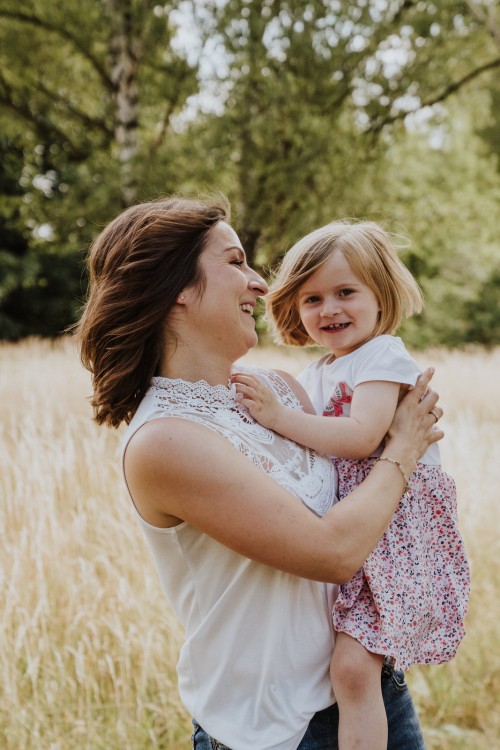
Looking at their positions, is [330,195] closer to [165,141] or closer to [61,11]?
[165,141]

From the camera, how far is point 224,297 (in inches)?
62.0

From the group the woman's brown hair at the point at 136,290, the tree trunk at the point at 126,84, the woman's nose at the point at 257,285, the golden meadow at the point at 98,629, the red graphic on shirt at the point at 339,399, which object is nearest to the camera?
the woman's brown hair at the point at 136,290

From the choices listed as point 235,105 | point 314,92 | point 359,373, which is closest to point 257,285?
A: point 359,373

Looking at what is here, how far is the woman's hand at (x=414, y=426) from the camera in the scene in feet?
5.18

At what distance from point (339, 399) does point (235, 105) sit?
1044 cm

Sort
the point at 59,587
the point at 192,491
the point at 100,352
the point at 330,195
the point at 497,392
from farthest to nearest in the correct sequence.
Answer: the point at 330,195, the point at 497,392, the point at 59,587, the point at 100,352, the point at 192,491

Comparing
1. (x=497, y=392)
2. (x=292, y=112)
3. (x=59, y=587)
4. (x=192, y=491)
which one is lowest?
(x=59, y=587)

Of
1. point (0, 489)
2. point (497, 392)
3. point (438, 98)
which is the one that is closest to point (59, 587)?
point (0, 489)

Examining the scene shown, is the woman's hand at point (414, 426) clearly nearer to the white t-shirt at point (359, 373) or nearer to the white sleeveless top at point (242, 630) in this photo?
the white t-shirt at point (359, 373)

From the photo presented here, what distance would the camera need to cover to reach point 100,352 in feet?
5.33

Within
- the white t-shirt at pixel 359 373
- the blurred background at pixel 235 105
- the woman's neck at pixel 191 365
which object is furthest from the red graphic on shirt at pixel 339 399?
the blurred background at pixel 235 105

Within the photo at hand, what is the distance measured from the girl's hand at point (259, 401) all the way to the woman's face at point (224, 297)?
8 cm

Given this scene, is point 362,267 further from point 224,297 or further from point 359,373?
point 224,297

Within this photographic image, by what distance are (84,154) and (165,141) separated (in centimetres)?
224
